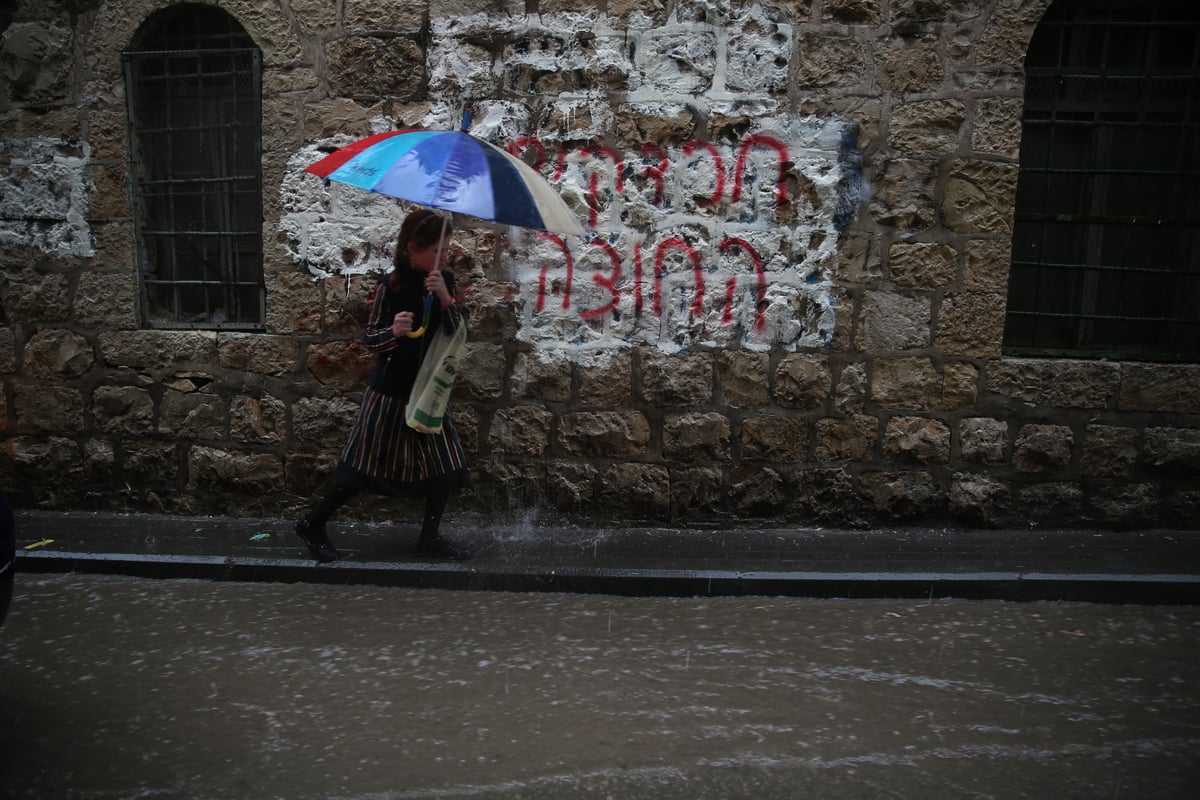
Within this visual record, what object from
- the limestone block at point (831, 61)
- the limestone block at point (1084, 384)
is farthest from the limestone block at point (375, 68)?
the limestone block at point (1084, 384)

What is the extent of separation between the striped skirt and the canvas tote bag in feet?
0.52

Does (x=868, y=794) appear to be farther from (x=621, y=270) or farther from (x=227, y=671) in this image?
(x=621, y=270)

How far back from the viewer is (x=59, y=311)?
5.93 metres

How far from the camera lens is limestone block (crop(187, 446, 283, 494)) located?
585cm

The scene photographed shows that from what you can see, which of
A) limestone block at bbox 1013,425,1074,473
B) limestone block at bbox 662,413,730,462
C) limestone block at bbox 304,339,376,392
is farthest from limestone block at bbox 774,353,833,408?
limestone block at bbox 304,339,376,392

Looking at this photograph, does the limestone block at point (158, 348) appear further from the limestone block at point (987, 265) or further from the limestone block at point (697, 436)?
the limestone block at point (987, 265)

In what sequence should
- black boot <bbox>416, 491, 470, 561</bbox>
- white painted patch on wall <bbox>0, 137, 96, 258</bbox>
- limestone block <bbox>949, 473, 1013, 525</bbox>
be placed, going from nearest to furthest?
black boot <bbox>416, 491, 470, 561</bbox>
limestone block <bbox>949, 473, 1013, 525</bbox>
white painted patch on wall <bbox>0, 137, 96, 258</bbox>

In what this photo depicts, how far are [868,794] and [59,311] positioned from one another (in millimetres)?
5445

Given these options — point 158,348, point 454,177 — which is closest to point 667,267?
point 454,177

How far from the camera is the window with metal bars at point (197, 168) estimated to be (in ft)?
18.8

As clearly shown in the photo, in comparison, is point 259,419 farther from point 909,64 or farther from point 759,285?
point 909,64

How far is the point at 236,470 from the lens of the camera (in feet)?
19.2

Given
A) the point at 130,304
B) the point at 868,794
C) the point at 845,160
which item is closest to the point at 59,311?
the point at 130,304

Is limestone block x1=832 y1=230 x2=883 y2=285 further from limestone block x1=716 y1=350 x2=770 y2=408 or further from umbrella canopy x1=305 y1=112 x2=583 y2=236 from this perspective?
umbrella canopy x1=305 y1=112 x2=583 y2=236
